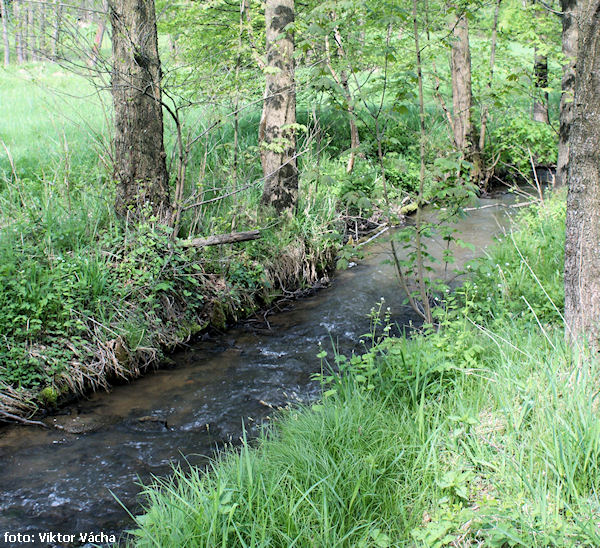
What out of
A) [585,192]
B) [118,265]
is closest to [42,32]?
[118,265]

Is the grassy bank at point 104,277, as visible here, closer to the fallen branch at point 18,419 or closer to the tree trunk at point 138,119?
the fallen branch at point 18,419

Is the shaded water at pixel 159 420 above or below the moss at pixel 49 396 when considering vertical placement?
below

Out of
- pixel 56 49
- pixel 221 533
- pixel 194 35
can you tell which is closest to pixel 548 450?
pixel 221 533

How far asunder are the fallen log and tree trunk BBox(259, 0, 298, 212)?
3.77 ft

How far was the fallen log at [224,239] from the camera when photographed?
6.02 m

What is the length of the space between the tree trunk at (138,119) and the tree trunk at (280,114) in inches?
68.0

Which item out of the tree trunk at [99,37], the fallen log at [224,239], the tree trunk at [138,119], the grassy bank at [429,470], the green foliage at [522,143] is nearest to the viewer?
the grassy bank at [429,470]

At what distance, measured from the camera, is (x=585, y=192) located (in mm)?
3100

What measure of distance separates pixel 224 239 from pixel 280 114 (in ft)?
7.64

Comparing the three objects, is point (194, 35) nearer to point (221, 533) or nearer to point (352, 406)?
point (352, 406)

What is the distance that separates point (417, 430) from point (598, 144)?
6.52ft

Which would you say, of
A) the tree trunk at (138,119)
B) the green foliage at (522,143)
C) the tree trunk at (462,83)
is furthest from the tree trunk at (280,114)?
the green foliage at (522,143)

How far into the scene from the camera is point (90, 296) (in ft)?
16.8

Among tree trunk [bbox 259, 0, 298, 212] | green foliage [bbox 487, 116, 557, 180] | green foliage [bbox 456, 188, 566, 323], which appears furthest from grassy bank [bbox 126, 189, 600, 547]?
green foliage [bbox 487, 116, 557, 180]
